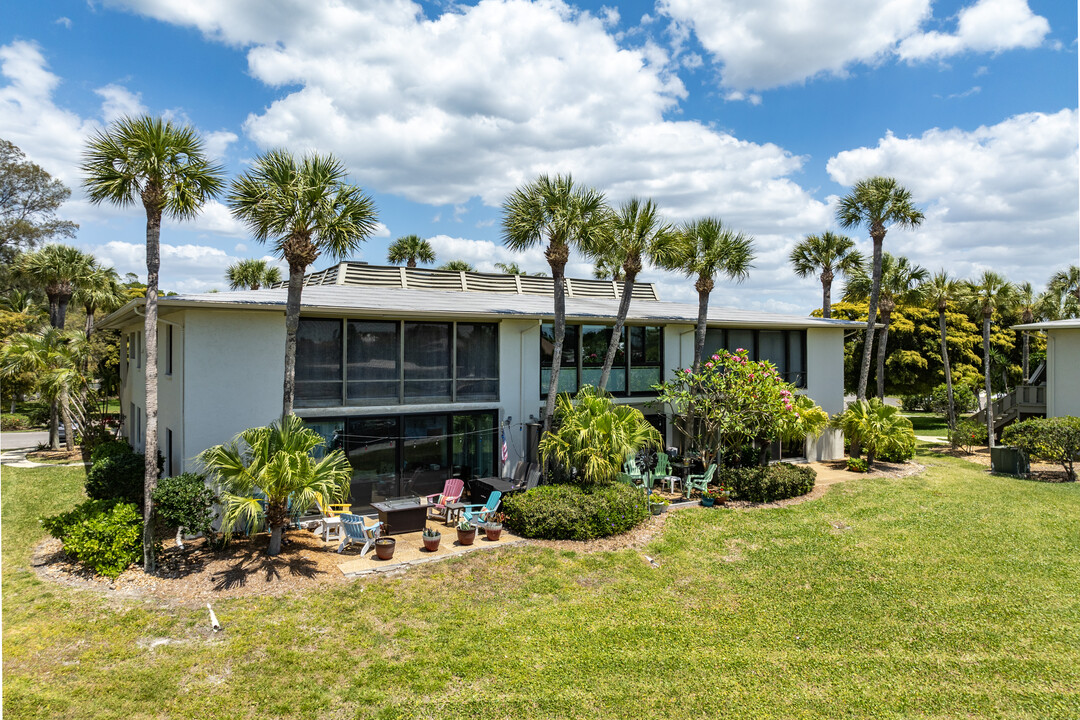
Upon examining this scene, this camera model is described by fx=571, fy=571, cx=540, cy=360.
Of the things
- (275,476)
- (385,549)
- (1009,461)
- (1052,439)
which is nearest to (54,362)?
(275,476)

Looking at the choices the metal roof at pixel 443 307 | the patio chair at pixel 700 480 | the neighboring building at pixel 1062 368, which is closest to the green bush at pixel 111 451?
the metal roof at pixel 443 307

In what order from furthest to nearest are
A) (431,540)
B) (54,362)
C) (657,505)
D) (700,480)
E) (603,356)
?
(54,362)
(603,356)
(700,480)
(657,505)
(431,540)

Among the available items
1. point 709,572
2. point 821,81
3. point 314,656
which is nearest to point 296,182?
point 314,656

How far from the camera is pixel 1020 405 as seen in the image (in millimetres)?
25125

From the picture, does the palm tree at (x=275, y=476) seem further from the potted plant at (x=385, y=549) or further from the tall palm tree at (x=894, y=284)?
the tall palm tree at (x=894, y=284)

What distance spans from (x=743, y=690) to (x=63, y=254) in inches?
1329

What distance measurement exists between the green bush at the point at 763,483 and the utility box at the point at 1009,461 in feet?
30.1

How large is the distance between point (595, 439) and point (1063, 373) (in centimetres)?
2141

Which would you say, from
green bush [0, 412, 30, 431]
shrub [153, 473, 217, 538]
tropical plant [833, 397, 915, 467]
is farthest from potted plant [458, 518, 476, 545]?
green bush [0, 412, 30, 431]

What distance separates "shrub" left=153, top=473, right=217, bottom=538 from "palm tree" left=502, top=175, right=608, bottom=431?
7575 millimetres

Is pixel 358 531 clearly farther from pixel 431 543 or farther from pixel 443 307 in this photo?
pixel 443 307

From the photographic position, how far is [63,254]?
2736 cm

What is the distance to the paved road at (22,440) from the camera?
2617 cm

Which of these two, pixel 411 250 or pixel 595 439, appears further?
pixel 411 250
